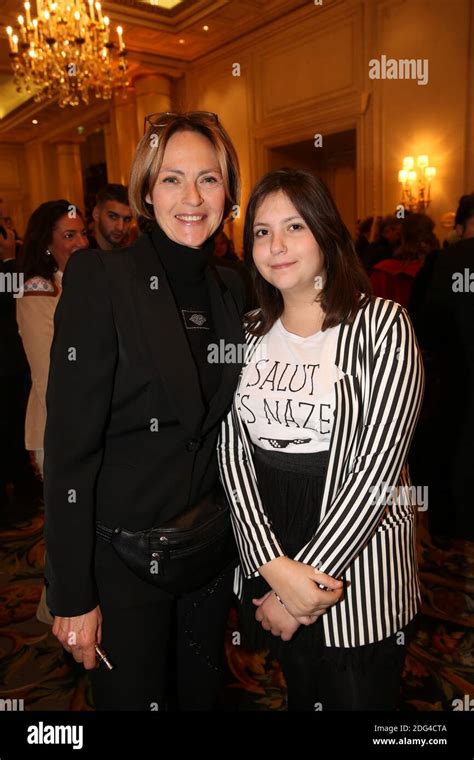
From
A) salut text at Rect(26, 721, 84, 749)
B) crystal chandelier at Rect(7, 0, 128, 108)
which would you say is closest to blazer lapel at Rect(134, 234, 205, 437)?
salut text at Rect(26, 721, 84, 749)

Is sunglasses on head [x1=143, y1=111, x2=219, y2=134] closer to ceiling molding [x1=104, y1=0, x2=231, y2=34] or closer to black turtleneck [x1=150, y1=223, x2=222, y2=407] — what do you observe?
black turtleneck [x1=150, y1=223, x2=222, y2=407]

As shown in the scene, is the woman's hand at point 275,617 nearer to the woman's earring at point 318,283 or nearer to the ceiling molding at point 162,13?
the woman's earring at point 318,283

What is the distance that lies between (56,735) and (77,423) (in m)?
0.88

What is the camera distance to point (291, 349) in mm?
1428

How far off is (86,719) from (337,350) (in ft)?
3.64

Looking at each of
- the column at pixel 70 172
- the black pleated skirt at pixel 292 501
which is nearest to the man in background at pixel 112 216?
the black pleated skirt at pixel 292 501

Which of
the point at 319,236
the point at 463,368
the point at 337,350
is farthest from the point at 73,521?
the point at 463,368

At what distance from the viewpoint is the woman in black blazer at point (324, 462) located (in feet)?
4.22

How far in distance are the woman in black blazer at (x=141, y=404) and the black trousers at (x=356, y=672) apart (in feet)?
1.02

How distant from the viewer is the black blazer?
1.20 m

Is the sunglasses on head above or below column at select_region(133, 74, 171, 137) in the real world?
below

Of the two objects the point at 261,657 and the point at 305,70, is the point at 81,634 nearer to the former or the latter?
the point at 261,657

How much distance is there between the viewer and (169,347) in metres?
1.25

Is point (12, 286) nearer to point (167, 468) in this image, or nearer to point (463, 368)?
point (167, 468)
